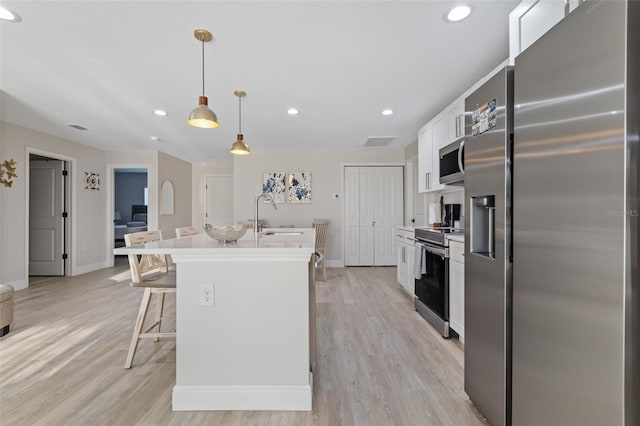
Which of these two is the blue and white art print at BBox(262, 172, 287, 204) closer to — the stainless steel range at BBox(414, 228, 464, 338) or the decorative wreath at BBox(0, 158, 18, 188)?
the stainless steel range at BBox(414, 228, 464, 338)

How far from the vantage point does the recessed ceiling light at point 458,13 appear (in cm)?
179

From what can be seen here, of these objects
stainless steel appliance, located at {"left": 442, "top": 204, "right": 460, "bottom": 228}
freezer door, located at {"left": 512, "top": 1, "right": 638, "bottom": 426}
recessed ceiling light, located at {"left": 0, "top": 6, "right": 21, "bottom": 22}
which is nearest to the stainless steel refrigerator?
freezer door, located at {"left": 512, "top": 1, "right": 638, "bottom": 426}

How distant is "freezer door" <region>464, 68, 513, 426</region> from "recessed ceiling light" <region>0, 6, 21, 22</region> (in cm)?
292

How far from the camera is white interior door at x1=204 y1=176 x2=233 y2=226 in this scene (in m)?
7.79

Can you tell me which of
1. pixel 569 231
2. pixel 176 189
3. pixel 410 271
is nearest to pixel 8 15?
pixel 569 231

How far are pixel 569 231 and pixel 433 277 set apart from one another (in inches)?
78.1

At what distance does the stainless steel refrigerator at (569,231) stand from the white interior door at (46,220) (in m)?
6.65

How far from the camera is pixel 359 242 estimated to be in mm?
5797

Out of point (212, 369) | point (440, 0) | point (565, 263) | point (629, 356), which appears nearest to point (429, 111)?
point (440, 0)

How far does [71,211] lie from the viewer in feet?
17.0

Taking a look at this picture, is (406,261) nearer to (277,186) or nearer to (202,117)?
(202,117)

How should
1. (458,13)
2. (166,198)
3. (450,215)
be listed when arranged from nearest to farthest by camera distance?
(458,13) < (450,215) < (166,198)

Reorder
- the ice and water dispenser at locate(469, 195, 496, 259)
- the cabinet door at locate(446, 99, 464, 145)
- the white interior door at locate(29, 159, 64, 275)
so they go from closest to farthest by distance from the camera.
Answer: the ice and water dispenser at locate(469, 195, 496, 259) → the cabinet door at locate(446, 99, 464, 145) → the white interior door at locate(29, 159, 64, 275)

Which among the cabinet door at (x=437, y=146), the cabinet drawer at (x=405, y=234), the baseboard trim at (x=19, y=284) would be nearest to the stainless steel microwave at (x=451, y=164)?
the cabinet door at (x=437, y=146)
